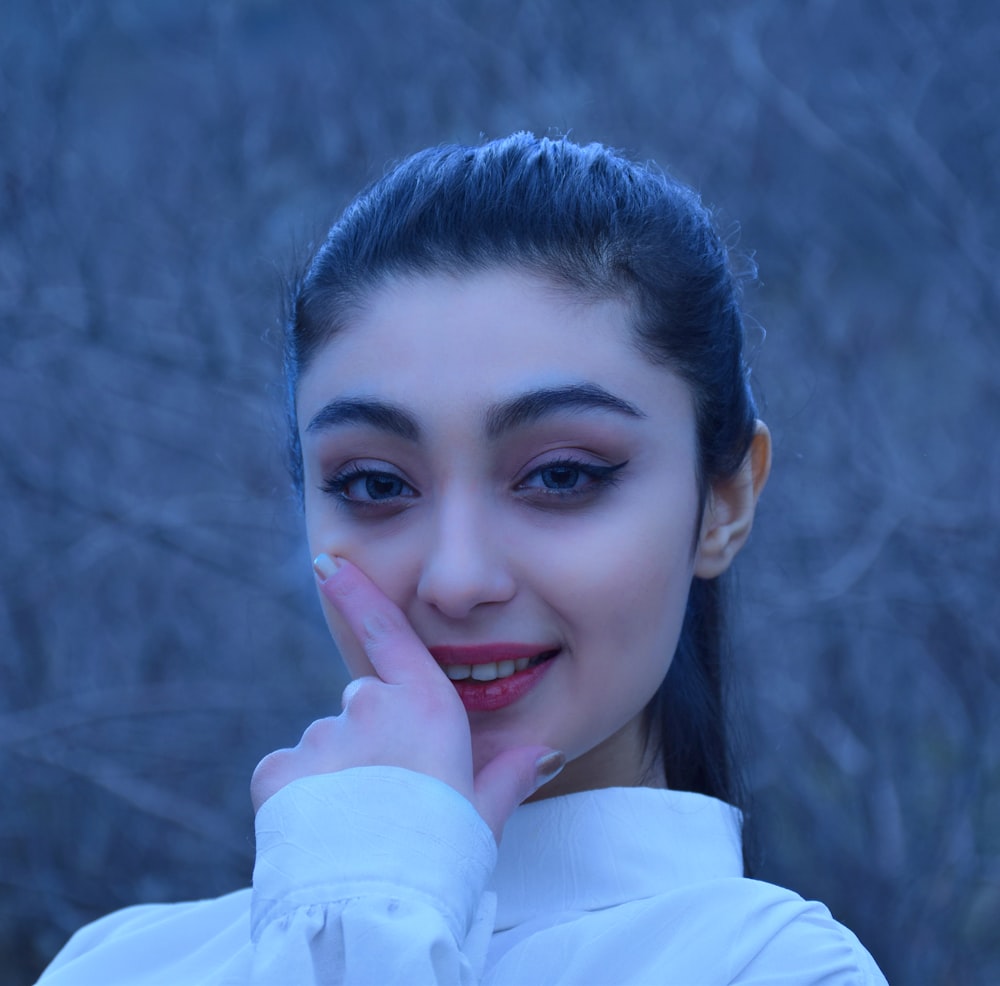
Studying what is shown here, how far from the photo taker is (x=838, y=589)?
8.05 ft

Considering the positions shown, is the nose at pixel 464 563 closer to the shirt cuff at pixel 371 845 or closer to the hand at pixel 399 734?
the hand at pixel 399 734

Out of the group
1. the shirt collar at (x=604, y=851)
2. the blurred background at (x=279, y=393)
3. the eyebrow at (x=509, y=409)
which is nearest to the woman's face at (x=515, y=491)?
the eyebrow at (x=509, y=409)

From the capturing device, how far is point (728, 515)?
1316mm

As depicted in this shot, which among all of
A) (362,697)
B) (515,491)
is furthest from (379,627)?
(515,491)

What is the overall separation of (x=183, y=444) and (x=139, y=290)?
398 mm

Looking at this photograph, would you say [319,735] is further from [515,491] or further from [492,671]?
[515,491]

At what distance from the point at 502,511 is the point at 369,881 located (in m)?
0.39

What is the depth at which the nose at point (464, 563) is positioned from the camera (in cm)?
103

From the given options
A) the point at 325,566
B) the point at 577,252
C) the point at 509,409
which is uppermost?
the point at 577,252

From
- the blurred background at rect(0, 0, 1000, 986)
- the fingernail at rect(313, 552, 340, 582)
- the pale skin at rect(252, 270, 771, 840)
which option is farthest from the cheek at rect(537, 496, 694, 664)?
the blurred background at rect(0, 0, 1000, 986)

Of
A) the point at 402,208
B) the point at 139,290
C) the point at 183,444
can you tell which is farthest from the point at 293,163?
the point at 402,208

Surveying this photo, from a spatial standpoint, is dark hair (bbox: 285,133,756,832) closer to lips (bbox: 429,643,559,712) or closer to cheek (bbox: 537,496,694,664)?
cheek (bbox: 537,496,694,664)

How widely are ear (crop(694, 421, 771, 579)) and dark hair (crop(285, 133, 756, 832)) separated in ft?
0.08

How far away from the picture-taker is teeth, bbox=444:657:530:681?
1.09 m
